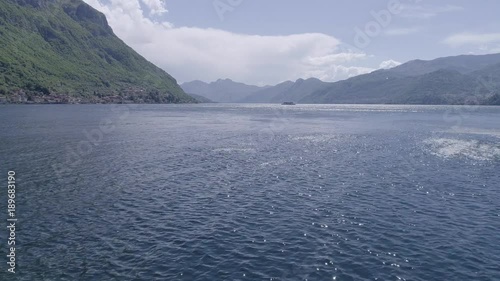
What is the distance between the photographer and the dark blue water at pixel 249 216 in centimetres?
2717

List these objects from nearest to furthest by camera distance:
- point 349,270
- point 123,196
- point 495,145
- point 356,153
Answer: point 349,270 < point 123,196 < point 356,153 < point 495,145

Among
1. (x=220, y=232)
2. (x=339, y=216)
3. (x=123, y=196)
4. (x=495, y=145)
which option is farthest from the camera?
(x=495, y=145)

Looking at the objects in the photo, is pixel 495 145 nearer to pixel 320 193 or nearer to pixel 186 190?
pixel 320 193

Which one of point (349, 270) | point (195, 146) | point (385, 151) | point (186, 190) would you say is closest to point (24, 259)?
point (186, 190)

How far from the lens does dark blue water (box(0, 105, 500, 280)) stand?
89.1ft

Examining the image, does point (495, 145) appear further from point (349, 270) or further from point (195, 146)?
point (349, 270)

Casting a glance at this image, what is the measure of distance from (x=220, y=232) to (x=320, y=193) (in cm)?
2017

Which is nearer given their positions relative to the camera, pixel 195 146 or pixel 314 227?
pixel 314 227

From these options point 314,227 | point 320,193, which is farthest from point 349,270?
point 320,193

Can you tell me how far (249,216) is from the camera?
38781mm

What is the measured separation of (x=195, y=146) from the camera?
91625 mm

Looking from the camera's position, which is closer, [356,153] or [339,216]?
[339,216]

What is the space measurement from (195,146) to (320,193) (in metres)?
50.6

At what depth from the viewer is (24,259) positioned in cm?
2756
